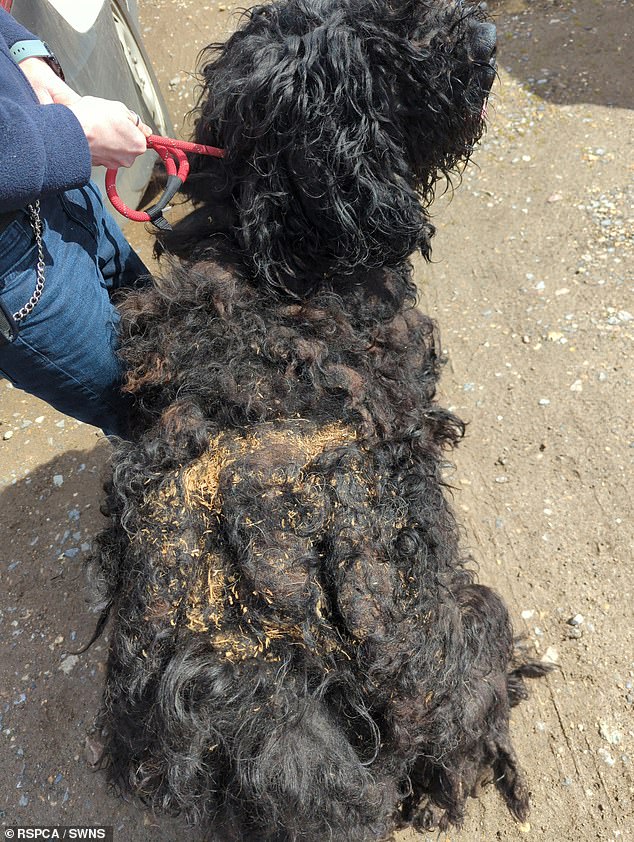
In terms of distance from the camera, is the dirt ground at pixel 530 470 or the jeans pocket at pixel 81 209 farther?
the dirt ground at pixel 530 470

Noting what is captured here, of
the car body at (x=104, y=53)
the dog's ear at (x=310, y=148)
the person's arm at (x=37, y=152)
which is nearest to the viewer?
the person's arm at (x=37, y=152)

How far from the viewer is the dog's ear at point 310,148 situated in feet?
5.13

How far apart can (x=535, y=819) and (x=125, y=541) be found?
156 centimetres

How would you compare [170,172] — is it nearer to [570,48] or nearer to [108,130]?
[108,130]

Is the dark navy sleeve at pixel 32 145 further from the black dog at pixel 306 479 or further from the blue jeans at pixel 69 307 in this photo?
the black dog at pixel 306 479

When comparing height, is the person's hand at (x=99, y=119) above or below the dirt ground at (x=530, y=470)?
above

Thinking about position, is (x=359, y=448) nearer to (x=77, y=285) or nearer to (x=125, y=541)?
(x=125, y=541)

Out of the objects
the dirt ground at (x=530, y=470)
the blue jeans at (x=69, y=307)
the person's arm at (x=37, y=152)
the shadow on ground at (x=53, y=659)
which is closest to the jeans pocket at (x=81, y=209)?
the blue jeans at (x=69, y=307)

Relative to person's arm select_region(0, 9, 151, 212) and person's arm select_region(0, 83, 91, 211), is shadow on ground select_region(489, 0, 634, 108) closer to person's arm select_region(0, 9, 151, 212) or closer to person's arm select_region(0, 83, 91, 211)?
person's arm select_region(0, 9, 151, 212)

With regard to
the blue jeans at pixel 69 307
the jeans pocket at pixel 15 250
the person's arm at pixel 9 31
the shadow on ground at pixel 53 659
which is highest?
the person's arm at pixel 9 31

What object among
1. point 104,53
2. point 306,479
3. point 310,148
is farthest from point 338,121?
point 104,53

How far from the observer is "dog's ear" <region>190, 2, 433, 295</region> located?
1.56 metres

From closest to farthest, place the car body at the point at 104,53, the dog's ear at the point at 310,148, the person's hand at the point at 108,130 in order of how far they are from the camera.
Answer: the person's hand at the point at 108,130 → the dog's ear at the point at 310,148 → the car body at the point at 104,53

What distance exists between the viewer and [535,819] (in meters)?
1.95
